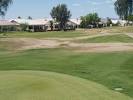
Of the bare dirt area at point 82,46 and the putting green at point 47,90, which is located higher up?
the putting green at point 47,90

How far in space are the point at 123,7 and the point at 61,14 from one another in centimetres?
2269

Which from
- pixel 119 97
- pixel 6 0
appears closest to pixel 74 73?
pixel 119 97

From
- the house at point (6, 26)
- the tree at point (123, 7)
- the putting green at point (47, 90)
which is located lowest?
the house at point (6, 26)

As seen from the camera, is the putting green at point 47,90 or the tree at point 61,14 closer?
the putting green at point 47,90

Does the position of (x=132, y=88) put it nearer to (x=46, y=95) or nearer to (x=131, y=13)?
(x=46, y=95)

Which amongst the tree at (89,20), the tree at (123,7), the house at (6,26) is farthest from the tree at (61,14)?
the house at (6,26)

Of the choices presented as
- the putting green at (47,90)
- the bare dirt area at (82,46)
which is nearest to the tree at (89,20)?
the bare dirt area at (82,46)

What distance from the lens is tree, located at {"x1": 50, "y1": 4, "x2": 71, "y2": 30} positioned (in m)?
155

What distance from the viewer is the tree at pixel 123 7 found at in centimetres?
14888

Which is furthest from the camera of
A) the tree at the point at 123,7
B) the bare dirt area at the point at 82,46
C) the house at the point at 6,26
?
the tree at the point at 123,7

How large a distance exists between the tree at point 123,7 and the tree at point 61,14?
18.2 m

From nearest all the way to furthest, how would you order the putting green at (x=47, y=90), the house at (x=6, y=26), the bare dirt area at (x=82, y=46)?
the putting green at (x=47, y=90)
the bare dirt area at (x=82, y=46)
the house at (x=6, y=26)

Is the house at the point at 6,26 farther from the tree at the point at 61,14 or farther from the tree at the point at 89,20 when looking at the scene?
the tree at the point at 89,20

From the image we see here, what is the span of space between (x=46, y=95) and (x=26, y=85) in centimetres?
101
